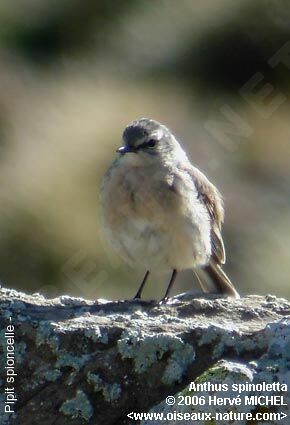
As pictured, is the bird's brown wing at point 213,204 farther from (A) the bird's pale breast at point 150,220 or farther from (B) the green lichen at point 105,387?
(B) the green lichen at point 105,387

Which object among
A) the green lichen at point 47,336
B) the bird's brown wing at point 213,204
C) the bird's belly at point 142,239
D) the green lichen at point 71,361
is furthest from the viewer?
the bird's brown wing at point 213,204

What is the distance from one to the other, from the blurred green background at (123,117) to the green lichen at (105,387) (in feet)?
22.2

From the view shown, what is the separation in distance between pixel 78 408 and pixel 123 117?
15.6 m

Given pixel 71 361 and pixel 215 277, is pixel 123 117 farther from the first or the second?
pixel 71 361

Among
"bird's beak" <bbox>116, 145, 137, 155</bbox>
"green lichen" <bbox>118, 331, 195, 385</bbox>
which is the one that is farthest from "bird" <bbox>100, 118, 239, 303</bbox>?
"green lichen" <bbox>118, 331, 195, 385</bbox>

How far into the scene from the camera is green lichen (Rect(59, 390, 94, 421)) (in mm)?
6082

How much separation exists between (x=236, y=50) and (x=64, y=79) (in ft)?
13.9

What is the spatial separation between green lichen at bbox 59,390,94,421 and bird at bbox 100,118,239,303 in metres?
2.98

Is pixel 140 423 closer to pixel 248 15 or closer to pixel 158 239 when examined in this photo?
pixel 158 239

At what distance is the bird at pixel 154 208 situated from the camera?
29.6 feet

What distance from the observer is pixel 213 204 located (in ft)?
32.9

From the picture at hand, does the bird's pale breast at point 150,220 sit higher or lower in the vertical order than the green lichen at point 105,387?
higher

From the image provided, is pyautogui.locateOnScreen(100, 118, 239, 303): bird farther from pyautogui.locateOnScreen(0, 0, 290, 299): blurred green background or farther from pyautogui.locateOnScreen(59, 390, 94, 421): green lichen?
pyautogui.locateOnScreen(0, 0, 290, 299): blurred green background

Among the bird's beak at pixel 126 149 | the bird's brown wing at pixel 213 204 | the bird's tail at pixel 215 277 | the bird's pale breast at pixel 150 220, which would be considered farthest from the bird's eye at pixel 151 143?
the bird's tail at pixel 215 277
